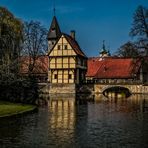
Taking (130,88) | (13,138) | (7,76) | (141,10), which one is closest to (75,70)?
(130,88)

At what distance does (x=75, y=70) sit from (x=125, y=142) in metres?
56.2

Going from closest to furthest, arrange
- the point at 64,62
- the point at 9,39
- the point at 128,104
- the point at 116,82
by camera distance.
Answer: the point at 128,104, the point at 9,39, the point at 116,82, the point at 64,62

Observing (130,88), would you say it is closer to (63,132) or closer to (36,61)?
(36,61)

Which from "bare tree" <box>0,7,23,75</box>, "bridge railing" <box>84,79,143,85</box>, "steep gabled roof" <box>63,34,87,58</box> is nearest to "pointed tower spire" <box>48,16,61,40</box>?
"steep gabled roof" <box>63,34,87,58</box>

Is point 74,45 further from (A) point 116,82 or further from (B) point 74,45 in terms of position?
(A) point 116,82

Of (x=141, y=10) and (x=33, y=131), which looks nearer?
(x=33, y=131)

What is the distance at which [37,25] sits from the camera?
69438 mm

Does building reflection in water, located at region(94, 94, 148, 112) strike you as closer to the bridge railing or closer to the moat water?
the moat water

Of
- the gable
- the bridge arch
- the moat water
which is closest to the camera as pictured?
the moat water

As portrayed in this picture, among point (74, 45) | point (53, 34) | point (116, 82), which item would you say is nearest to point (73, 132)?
point (116, 82)

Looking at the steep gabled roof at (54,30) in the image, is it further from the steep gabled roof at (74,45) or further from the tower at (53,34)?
the steep gabled roof at (74,45)

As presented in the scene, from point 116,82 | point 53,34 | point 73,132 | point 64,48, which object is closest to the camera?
point 73,132

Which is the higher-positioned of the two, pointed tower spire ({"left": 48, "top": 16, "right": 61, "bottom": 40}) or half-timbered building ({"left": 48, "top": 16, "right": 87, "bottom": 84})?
pointed tower spire ({"left": 48, "top": 16, "right": 61, "bottom": 40})

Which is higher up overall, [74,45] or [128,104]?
[74,45]
